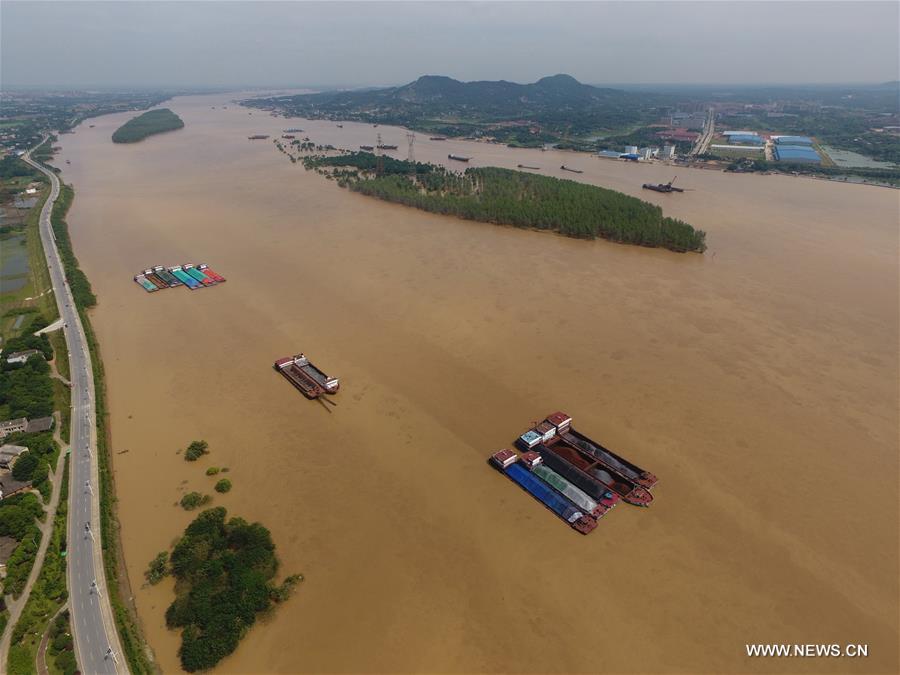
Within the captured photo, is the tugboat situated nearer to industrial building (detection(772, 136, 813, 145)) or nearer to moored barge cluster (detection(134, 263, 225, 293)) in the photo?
industrial building (detection(772, 136, 813, 145))

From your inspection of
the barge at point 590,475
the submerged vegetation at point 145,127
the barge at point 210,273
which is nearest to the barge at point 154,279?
the barge at point 210,273

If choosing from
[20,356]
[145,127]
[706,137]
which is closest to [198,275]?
[20,356]

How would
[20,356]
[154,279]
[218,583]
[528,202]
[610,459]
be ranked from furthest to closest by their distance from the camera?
[528,202]
[154,279]
[20,356]
[610,459]
[218,583]

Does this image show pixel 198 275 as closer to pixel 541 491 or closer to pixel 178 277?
pixel 178 277

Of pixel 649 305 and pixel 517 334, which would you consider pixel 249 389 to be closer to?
pixel 517 334

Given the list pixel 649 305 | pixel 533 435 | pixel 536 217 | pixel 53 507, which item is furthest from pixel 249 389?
pixel 536 217

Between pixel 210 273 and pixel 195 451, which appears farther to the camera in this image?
pixel 210 273
